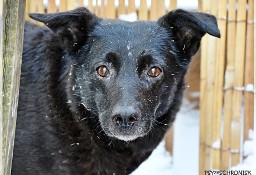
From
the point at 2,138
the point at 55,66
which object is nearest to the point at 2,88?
the point at 2,138

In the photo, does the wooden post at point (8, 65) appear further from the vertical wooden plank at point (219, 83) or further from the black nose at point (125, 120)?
the vertical wooden plank at point (219, 83)

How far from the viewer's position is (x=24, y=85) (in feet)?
11.5

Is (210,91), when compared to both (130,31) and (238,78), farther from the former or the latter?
(130,31)

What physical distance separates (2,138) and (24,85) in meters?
1.29

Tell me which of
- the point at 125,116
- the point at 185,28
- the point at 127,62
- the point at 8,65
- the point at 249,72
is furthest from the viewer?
the point at 249,72

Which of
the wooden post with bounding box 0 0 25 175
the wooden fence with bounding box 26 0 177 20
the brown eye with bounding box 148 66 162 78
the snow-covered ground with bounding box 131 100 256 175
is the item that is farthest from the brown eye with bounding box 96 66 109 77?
the snow-covered ground with bounding box 131 100 256 175

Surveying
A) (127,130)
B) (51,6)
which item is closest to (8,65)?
(127,130)

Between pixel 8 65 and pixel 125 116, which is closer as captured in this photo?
pixel 8 65

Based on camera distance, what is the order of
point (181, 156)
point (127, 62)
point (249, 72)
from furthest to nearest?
point (181, 156) < point (249, 72) < point (127, 62)

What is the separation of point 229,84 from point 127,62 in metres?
1.99

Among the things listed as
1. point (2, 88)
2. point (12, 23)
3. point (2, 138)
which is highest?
point (12, 23)

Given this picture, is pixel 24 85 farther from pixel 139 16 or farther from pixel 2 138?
pixel 139 16

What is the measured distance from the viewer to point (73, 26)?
11.0 ft

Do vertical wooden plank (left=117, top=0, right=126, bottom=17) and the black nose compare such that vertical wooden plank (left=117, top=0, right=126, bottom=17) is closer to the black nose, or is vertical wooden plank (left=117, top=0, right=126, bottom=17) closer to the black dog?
the black dog
